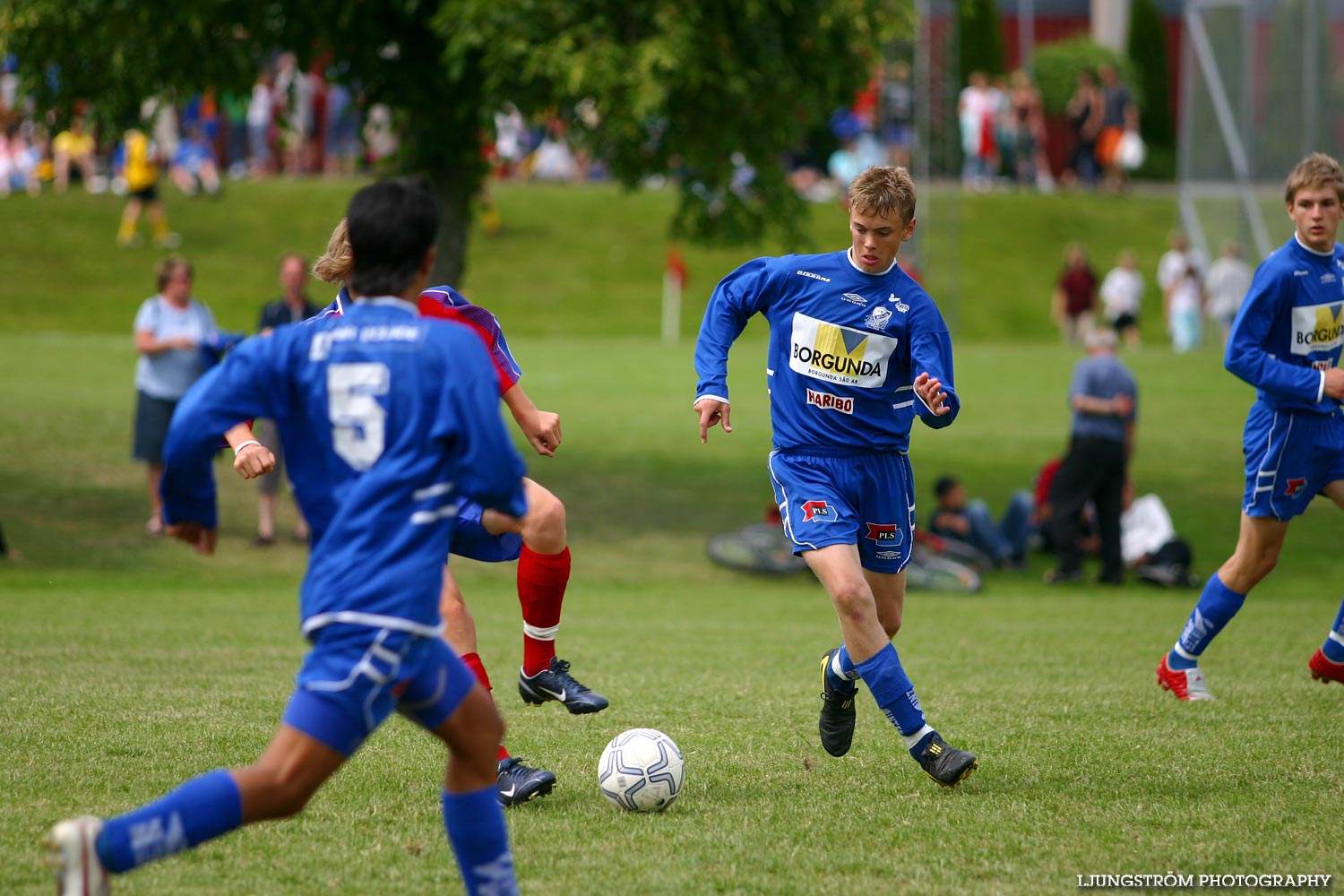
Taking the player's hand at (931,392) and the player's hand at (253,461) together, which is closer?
the player's hand at (253,461)

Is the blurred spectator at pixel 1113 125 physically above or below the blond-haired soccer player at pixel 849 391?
above

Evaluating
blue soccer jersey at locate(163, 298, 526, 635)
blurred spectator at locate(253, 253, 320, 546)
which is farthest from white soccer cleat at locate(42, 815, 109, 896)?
Answer: blurred spectator at locate(253, 253, 320, 546)

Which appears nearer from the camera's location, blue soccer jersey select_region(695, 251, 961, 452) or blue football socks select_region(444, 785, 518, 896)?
blue football socks select_region(444, 785, 518, 896)

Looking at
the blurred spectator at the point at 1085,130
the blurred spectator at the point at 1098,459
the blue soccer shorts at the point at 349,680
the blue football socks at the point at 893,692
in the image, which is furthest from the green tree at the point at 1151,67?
the blue soccer shorts at the point at 349,680

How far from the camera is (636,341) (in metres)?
28.8

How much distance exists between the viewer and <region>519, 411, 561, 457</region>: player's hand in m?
5.15

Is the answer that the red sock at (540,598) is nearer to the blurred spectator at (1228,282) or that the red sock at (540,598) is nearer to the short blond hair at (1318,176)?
the short blond hair at (1318,176)

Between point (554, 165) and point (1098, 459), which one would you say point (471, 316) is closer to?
point (1098, 459)

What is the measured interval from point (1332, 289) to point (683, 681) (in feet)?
12.4

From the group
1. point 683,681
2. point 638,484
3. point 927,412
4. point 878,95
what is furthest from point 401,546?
point 878,95

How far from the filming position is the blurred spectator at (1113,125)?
35625mm

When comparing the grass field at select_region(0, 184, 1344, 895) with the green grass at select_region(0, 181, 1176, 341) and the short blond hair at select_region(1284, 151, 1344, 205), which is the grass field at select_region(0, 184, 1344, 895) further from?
the green grass at select_region(0, 181, 1176, 341)

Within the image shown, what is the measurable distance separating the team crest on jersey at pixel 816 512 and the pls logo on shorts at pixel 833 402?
0.39 metres

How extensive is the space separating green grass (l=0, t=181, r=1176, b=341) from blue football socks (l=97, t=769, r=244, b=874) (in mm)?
24994
